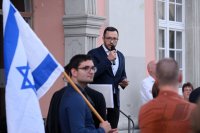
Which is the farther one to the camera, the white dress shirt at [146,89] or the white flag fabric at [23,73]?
the white dress shirt at [146,89]

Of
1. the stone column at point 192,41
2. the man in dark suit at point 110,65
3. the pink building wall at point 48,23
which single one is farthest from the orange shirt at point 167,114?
the stone column at point 192,41

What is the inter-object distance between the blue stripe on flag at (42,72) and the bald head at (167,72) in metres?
1.35

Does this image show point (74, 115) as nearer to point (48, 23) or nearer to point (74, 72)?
point (74, 72)


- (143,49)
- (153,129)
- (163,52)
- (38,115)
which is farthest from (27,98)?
(163,52)

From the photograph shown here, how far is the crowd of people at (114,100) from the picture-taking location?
4.21 m

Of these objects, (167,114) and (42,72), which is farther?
(42,72)

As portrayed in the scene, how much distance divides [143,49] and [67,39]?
1997 mm

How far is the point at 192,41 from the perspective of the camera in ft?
42.7

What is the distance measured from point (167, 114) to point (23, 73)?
148cm

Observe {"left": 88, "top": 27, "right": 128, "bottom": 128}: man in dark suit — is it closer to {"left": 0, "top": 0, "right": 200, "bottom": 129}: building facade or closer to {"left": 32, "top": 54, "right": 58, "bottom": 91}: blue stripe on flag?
{"left": 0, "top": 0, "right": 200, "bottom": 129}: building facade

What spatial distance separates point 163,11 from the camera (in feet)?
41.1

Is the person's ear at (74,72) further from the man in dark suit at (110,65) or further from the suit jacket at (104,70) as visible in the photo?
the suit jacket at (104,70)

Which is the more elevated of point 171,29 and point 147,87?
point 171,29

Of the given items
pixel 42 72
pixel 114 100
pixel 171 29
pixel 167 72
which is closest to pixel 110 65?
pixel 114 100
